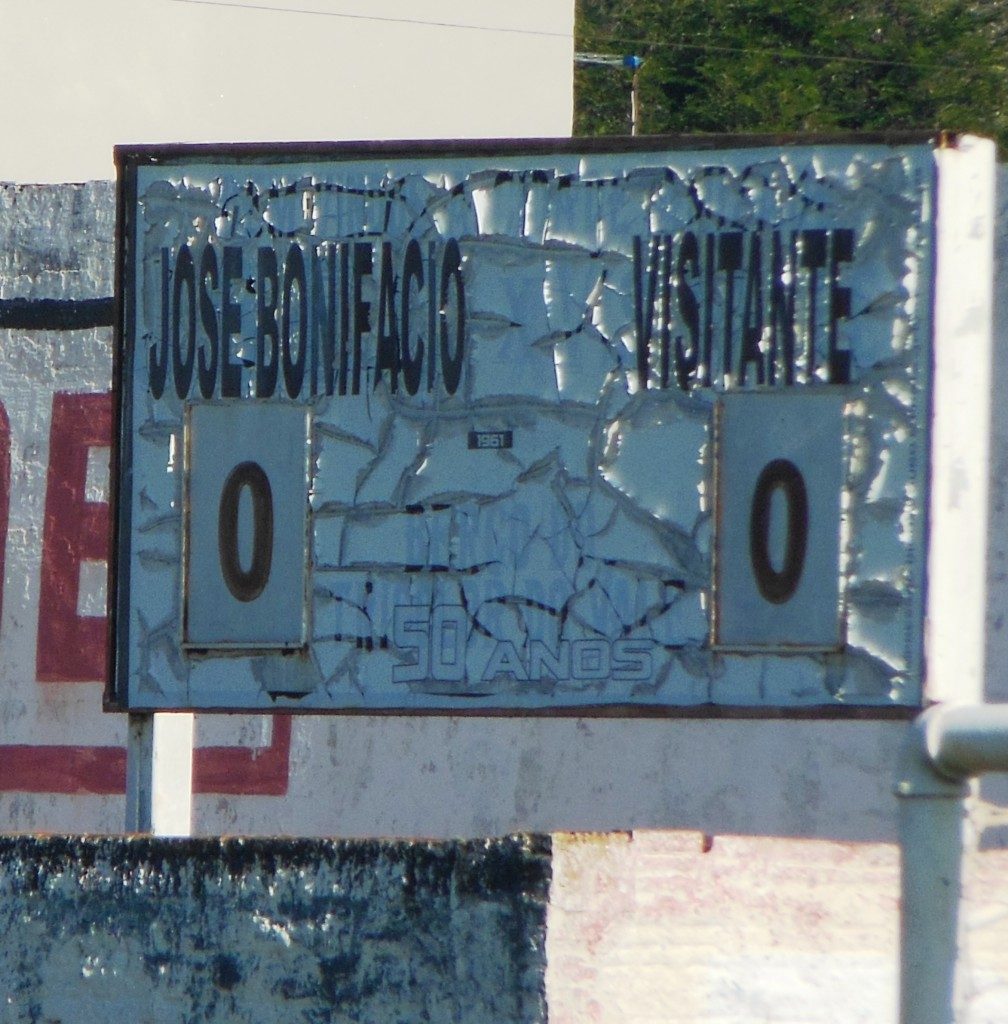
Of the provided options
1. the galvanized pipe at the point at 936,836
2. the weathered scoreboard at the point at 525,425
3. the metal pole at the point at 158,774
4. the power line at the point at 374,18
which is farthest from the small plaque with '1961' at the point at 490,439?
the power line at the point at 374,18

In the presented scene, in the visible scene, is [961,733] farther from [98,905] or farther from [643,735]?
[643,735]

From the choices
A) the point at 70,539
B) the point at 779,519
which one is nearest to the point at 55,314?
the point at 70,539

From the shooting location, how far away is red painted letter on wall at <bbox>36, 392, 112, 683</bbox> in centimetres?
619

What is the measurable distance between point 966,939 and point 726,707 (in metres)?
1.76

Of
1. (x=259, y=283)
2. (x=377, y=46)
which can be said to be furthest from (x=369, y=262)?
(x=377, y=46)

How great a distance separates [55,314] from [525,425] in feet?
8.56

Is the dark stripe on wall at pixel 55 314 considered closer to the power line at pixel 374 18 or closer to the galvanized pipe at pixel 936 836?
the galvanized pipe at pixel 936 836

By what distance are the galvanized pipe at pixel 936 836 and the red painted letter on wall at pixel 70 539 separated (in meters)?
4.25

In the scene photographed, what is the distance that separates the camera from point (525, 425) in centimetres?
410

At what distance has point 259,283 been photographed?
425cm

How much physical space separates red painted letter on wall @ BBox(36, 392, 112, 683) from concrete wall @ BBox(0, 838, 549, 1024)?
2.53 m

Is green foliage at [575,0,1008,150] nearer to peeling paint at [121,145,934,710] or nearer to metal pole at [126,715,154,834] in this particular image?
peeling paint at [121,145,934,710]

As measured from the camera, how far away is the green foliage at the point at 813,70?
25.9 m

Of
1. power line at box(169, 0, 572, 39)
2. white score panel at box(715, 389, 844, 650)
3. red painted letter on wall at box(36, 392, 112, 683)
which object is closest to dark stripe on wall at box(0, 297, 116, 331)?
red painted letter on wall at box(36, 392, 112, 683)
